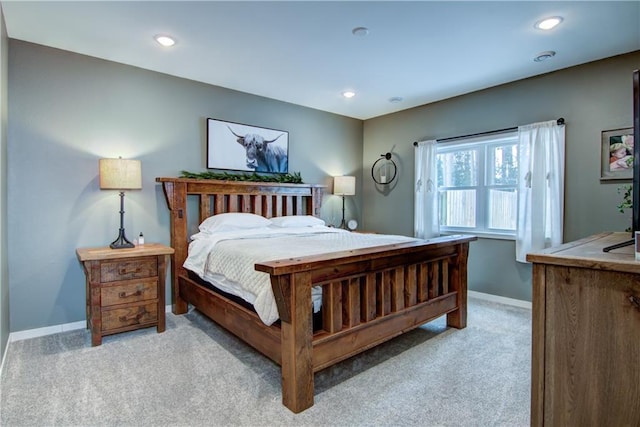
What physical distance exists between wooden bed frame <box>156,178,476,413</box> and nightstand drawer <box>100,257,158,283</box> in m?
0.42

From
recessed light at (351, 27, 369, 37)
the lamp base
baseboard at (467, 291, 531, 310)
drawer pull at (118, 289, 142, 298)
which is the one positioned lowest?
baseboard at (467, 291, 531, 310)

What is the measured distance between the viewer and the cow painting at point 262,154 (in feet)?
13.6

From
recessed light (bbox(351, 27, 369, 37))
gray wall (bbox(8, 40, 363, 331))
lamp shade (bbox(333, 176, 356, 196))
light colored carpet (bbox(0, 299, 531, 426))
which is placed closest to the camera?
light colored carpet (bbox(0, 299, 531, 426))

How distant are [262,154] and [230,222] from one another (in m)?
1.20

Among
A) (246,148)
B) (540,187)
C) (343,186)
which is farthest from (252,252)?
(540,187)

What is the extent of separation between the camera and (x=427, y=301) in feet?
8.95

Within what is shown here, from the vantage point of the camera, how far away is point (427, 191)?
14.9ft

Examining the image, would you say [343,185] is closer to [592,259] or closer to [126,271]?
[126,271]

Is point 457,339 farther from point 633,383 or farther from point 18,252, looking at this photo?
point 18,252

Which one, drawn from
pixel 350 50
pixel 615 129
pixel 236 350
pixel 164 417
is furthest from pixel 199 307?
pixel 615 129

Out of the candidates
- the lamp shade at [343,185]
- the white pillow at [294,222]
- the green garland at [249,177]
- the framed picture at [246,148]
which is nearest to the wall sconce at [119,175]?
the green garland at [249,177]

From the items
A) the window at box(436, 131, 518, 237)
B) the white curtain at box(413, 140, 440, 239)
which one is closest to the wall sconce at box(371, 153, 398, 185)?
the white curtain at box(413, 140, 440, 239)

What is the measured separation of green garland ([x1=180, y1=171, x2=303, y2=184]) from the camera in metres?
3.71

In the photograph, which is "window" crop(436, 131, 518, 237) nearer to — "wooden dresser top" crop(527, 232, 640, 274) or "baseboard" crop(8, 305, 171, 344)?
"wooden dresser top" crop(527, 232, 640, 274)
